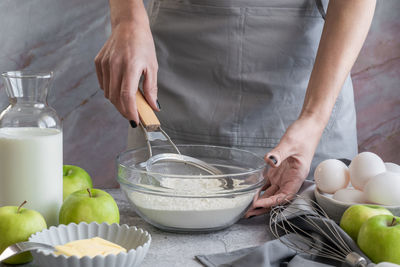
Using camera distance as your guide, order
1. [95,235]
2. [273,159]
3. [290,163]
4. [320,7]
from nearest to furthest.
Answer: [95,235], [273,159], [290,163], [320,7]

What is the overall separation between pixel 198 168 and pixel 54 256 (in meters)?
0.45

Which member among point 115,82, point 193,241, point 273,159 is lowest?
point 193,241

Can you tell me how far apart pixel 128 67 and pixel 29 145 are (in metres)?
0.36

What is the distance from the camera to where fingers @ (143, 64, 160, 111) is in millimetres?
1260

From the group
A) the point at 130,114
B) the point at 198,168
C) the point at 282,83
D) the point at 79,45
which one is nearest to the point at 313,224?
the point at 198,168

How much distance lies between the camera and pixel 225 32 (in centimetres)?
152

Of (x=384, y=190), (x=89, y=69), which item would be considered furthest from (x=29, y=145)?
(x=89, y=69)

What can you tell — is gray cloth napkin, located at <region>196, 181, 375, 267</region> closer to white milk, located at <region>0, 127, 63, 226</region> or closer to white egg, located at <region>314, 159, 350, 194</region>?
white egg, located at <region>314, 159, 350, 194</region>

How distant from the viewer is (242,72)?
5.02 feet

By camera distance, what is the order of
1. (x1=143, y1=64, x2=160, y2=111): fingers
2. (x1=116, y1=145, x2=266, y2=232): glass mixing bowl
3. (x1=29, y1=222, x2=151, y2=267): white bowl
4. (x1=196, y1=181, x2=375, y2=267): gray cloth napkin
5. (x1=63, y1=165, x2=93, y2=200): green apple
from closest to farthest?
(x1=29, y1=222, x2=151, y2=267): white bowl → (x1=196, y1=181, x2=375, y2=267): gray cloth napkin → (x1=116, y1=145, x2=266, y2=232): glass mixing bowl → (x1=63, y1=165, x2=93, y2=200): green apple → (x1=143, y1=64, x2=160, y2=111): fingers

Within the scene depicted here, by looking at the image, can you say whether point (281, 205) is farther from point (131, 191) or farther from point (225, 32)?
point (225, 32)

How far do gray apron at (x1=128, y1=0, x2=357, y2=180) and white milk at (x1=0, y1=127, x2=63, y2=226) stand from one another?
1.94ft

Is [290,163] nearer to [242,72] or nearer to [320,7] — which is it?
[242,72]

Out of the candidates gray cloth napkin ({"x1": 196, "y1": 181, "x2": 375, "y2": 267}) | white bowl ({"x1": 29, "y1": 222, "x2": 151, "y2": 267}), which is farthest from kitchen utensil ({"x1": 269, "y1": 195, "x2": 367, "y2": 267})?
white bowl ({"x1": 29, "y1": 222, "x2": 151, "y2": 267})
